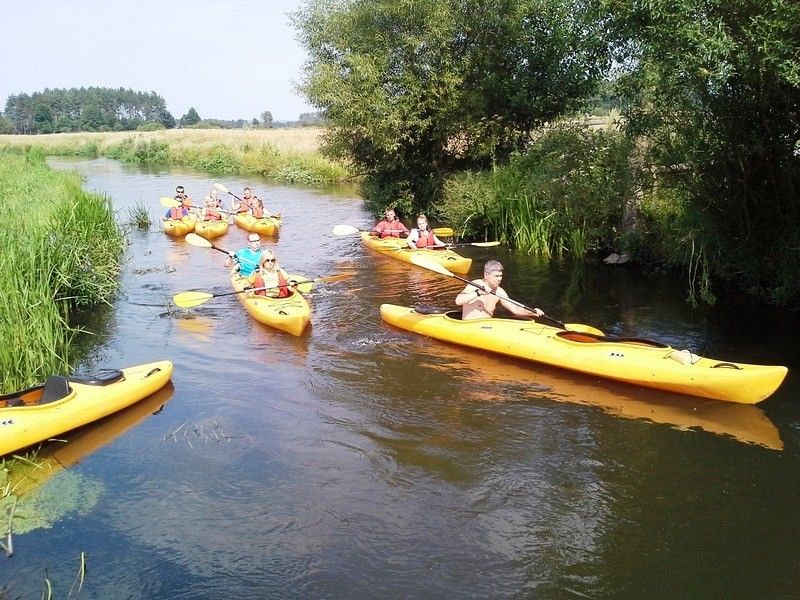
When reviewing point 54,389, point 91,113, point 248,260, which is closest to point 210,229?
point 248,260

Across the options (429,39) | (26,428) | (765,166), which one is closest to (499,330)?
(765,166)

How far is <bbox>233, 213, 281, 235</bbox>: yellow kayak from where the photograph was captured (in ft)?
53.3

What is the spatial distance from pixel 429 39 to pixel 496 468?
12.5 m

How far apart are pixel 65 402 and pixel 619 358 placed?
4.93 meters

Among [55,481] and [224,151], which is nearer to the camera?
[55,481]

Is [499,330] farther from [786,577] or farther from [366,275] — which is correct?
[366,275]

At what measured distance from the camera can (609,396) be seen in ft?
21.8

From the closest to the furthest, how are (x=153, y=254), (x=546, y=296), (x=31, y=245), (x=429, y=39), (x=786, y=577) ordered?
(x=786, y=577) < (x=31, y=245) < (x=546, y=296) < (x=153, y=254) < (x=429, y=39)

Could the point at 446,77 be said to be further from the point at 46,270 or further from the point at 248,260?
the point at 46,270

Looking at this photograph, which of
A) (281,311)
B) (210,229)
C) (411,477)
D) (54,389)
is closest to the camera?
(411,477)

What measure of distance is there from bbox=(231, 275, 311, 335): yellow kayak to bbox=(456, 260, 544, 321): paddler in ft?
6.32

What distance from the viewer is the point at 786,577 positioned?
13.1 ft

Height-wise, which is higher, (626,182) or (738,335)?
(626,182)

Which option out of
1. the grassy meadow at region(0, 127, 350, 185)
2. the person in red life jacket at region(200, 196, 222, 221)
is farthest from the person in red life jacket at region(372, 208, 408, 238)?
the grassy meadow at region(0, 127, 350, 185)
